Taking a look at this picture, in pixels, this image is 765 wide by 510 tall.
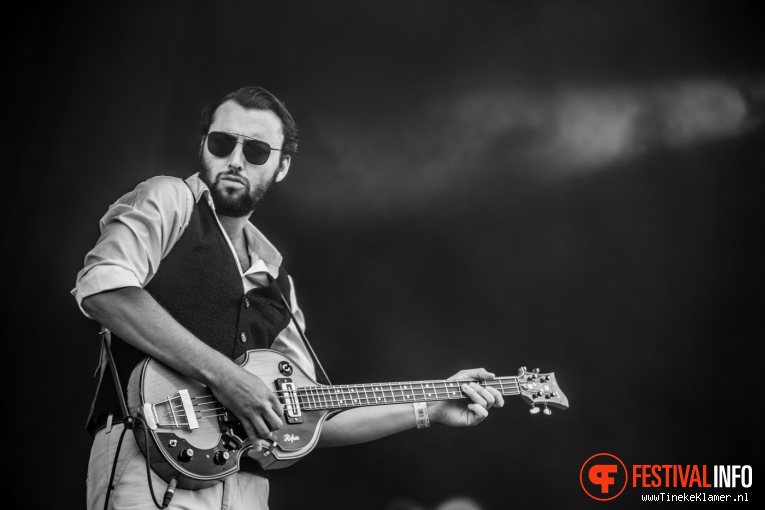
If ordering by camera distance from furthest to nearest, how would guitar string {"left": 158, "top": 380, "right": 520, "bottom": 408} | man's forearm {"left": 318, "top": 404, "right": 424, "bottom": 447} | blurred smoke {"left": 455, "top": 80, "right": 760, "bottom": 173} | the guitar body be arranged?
blurred smoke {"left": 455, "top": 80, "right": 760, "bottom": 173}
man's forearm {"left": 318, "top": 404, "right": 424, "bottom": 447}
guitar string {"left": 158, "top": 380, "right": 520, "bottom": 408}
the guitar body

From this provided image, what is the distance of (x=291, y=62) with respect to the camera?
11.4ft

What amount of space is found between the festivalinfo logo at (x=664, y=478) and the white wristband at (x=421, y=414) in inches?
36.6

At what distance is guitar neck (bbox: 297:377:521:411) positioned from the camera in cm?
257

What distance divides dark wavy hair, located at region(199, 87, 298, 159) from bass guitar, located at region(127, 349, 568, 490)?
95cm

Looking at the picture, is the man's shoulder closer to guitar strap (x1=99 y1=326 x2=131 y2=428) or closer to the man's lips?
the man's lips

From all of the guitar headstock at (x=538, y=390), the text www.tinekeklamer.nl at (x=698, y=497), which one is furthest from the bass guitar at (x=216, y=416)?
the text www.tinekeklamer.nl at (x=698, y=497)

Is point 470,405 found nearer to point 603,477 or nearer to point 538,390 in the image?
point 538,390

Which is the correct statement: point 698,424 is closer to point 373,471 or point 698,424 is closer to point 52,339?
point 373,471

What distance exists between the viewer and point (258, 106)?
2.97 metres

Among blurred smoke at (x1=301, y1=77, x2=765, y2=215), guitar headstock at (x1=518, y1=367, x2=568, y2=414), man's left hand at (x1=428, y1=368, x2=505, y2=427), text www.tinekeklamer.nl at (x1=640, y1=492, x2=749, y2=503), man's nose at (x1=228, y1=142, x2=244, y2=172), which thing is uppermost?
blurred smoke at (x1=301, y1=77, x2=765, y2=215)

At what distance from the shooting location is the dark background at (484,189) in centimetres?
309

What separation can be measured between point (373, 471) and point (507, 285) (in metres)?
1.03

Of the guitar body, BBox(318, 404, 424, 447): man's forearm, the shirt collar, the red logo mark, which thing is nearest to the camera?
the guitar body

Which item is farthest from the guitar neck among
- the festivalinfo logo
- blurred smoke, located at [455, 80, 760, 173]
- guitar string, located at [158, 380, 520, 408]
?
blurred smoke, located at [455, 80, 760, 173]
